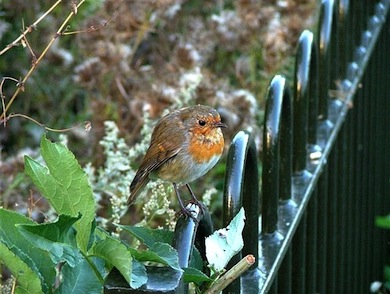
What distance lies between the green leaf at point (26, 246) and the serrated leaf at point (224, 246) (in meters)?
0.23

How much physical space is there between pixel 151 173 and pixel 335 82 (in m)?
0.83

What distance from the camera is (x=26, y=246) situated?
132cm

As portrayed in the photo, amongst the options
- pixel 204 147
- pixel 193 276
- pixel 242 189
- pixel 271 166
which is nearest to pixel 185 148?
pixel 204 147

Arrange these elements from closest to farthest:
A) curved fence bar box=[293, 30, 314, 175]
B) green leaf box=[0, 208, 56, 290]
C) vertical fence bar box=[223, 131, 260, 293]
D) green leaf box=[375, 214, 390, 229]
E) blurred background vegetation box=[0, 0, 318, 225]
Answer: green leaf box=[0, 208, 56, 290] < vertical fence bar box=[223, 131, 260, 293] < curved fence bar box=[293, 30, 314, 175] < green leaf box=[375, 214, 390, 229] < blurred background vegetation box=[0, 0, 318, 225]

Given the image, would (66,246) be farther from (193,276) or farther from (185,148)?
(185,148)

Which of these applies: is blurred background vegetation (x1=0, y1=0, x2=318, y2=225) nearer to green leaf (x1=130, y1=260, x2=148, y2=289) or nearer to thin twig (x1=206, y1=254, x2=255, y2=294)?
thin twig (x1=206, y1=254, x2=255, y2=294)

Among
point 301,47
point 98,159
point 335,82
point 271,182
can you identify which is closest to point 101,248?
point 271,182

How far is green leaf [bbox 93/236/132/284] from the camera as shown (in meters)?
1.18

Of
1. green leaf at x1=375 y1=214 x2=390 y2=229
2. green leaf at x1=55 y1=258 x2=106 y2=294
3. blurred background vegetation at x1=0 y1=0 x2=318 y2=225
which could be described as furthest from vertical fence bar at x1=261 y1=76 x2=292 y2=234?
blurred background vegetation at x1=0 y1=0 x2=318 y2=225

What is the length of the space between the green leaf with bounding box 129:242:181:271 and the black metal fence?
25mm

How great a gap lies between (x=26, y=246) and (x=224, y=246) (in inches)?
11.1

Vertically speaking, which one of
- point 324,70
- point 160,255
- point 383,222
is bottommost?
point 383,222

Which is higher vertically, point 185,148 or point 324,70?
point 324,70

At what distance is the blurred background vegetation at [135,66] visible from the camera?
4098mm
